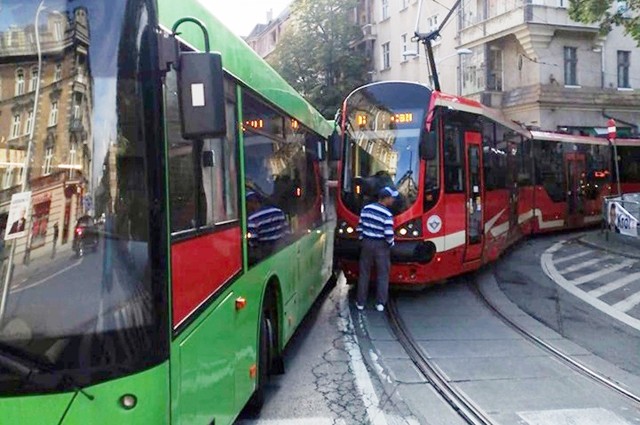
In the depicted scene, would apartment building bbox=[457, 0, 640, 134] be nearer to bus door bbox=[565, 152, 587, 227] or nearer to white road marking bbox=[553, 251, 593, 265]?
bus door bbox=[565, 152, 587, 227]

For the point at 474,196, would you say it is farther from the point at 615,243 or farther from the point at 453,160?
the point at 615,243


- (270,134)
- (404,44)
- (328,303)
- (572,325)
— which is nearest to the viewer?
(270,134)

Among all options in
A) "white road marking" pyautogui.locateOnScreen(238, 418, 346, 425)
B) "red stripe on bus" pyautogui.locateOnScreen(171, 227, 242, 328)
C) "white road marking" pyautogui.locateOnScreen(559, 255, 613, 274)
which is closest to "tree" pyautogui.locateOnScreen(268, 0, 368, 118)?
"white road marking" pyautogui.locateOnScreen(559, 255, 613, 274)

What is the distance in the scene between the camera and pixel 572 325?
906 centimetres

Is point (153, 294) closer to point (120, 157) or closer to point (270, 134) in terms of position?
point (120, 157)

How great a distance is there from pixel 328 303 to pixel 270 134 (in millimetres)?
4930

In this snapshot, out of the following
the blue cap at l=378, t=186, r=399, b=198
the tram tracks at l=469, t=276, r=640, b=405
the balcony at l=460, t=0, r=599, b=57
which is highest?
the balcony at l=460, t=0, r=599, b=57

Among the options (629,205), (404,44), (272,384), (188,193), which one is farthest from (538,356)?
(404,44)

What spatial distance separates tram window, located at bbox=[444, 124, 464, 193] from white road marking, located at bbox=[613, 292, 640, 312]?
2789 millimetres

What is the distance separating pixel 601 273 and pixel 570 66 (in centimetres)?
2234

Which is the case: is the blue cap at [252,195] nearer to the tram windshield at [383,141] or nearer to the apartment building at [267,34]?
the tram windshield at [383,141]

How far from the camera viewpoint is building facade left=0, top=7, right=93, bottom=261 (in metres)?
3.03

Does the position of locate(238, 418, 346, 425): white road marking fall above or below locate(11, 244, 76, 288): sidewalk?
below

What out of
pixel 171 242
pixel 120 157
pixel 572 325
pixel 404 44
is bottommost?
pixel 572 325
